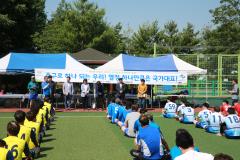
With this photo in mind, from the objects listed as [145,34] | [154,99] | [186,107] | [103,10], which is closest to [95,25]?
[103,10]

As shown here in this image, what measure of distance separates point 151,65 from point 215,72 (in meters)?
6.94

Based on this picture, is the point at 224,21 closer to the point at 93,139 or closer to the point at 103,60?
the point at 103,60

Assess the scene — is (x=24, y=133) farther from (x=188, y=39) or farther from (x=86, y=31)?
(x=188, y=39)

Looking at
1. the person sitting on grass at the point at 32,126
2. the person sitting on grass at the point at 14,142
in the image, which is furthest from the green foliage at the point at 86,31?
the person sitting on grass at the point at 14,142

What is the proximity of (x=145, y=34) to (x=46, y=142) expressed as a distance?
45.5 meters

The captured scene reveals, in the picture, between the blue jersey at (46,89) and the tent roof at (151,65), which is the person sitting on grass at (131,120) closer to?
the blue jersey at (46,89)

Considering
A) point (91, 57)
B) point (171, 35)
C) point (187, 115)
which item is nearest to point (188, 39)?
point (171, 35)

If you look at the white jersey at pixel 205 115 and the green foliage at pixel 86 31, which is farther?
the green foliage at pixel 86 31

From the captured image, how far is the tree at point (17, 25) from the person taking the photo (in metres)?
36.0

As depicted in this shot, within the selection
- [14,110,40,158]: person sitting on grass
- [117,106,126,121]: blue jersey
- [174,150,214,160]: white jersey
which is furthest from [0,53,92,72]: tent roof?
[174,150,214,160]: white jersey

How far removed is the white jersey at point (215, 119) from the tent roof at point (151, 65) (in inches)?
407

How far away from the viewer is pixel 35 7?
40.2 metres

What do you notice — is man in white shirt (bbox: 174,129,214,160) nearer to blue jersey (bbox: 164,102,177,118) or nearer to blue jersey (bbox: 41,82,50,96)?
blue jersey (bbox: 164,102,177,118)

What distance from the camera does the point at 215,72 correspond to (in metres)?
30.5
